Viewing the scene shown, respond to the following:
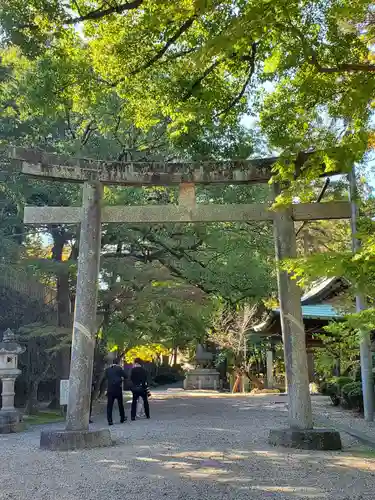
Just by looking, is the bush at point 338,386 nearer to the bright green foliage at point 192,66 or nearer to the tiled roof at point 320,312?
the tiled roof at point 320,312

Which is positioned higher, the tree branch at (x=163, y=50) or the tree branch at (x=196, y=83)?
the tree branch at (x=163, y=50)

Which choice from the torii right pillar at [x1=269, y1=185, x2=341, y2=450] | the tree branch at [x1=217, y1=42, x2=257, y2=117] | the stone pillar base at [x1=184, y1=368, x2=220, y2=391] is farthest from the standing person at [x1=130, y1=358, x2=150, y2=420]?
the stone pillar base at [x1=184, y1=368, x2=220, y2=391]

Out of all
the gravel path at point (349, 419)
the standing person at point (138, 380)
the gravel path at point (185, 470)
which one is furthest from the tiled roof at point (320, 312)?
the gravel path at point (185, 470)

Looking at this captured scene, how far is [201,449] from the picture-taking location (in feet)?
28.3

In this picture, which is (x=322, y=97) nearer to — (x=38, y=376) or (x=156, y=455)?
(x=156, y=455)

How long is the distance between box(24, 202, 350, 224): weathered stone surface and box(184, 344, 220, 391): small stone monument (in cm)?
2255

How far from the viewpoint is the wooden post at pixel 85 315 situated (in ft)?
29.7

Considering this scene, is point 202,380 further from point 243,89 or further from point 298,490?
point 298,490

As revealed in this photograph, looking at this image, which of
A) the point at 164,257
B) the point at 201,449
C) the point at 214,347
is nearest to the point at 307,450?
the point at 201,449

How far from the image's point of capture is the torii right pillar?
27.7 ft

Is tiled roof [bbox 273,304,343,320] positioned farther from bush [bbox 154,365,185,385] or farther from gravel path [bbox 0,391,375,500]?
bush [bbox 154,365,185,385]

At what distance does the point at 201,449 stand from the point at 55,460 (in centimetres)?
240

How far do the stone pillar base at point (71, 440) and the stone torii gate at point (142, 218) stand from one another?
0.02 metres

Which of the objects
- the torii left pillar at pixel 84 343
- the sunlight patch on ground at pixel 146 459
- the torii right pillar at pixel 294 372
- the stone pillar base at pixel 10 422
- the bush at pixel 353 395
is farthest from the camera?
the bush at pixel 353 395
